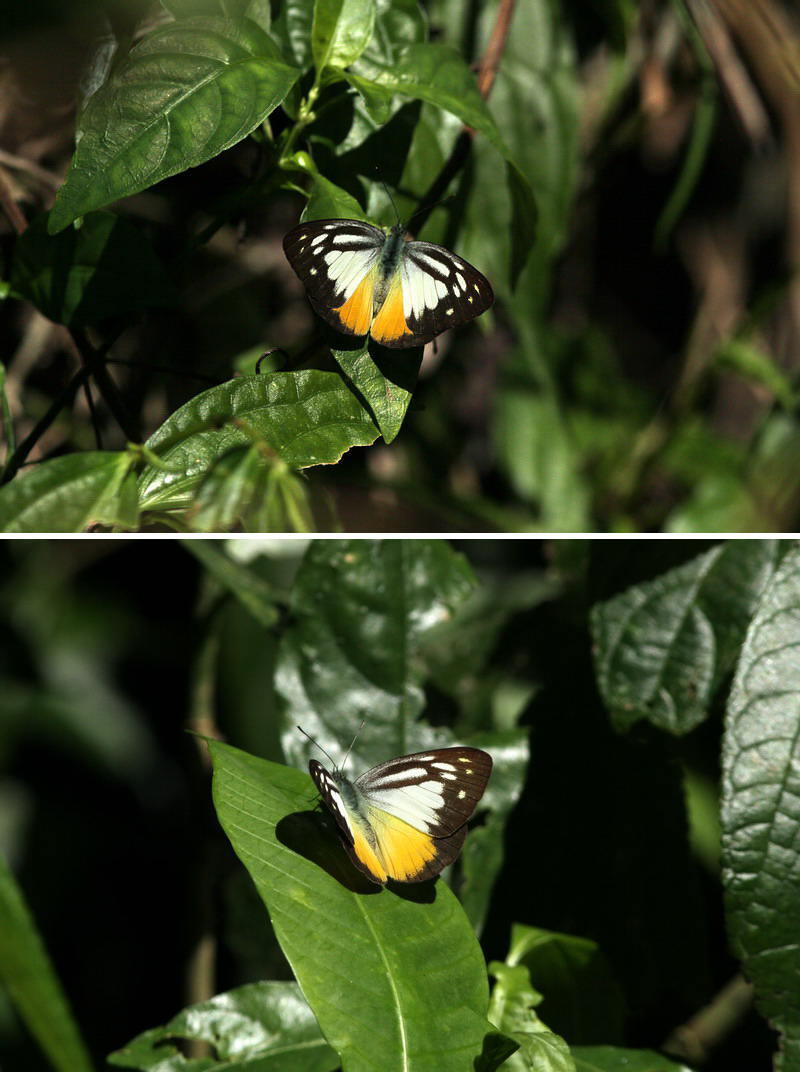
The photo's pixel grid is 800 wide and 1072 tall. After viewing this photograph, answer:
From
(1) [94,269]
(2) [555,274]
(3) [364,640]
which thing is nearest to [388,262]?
(1) [94,269]

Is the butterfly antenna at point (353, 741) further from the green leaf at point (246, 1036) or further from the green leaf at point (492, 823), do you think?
the green leaf at point (246, 1036)

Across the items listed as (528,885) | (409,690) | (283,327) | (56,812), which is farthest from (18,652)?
(528,885)

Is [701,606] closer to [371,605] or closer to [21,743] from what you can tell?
[371,605]

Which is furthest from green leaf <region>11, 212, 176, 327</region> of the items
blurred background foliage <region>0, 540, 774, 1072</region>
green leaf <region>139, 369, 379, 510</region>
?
blurred background foliage <region>0, 540, 774, 1072</region>

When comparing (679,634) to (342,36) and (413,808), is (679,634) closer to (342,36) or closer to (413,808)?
(413,808)

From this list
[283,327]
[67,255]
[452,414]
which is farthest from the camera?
[452,414]

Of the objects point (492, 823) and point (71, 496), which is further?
point (492, 823)
